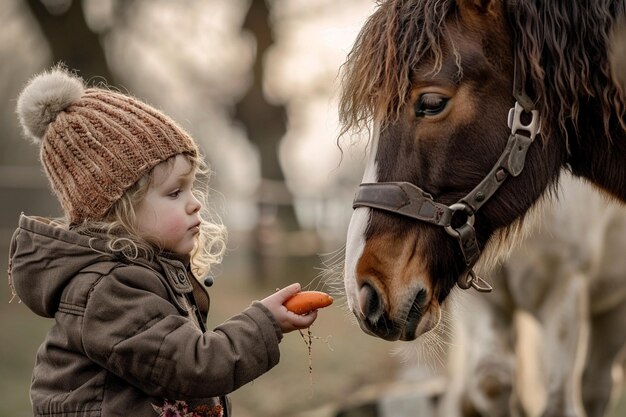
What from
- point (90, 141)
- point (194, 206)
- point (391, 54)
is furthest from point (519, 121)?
point (90, 141)

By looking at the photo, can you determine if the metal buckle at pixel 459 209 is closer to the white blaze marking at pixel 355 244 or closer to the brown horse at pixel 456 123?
the brown horse at pixel 456 123

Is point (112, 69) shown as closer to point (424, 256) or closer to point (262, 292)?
point (262, 292)

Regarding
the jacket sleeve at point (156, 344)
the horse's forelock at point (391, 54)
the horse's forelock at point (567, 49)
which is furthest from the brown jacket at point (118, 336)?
the horse's forelock at point (567, 49)

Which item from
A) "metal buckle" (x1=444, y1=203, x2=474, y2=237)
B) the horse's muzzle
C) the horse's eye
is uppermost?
the horse's eye

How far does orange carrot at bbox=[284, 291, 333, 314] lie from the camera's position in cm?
226

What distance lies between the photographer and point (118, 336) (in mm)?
2041

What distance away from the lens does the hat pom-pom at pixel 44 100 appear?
226 cm

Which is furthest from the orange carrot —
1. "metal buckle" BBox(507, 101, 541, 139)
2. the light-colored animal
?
the light-colored animal

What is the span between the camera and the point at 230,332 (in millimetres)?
2145

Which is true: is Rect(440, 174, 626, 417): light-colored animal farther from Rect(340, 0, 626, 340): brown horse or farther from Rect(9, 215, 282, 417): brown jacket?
Rect(9, 215, 282, 417): brown jacket

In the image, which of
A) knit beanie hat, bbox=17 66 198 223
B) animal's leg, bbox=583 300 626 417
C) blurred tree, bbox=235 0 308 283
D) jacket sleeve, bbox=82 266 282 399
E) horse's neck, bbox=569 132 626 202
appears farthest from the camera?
blurred tree, bbox=235 0 308 283

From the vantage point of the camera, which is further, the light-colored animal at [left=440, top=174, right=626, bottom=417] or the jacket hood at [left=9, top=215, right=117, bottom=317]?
the light-colored animal at [left=440, top=174, right=626, bottom=417]

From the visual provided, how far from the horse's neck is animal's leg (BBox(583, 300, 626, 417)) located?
340 centimetres

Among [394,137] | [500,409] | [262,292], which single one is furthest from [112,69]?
[394,137]
